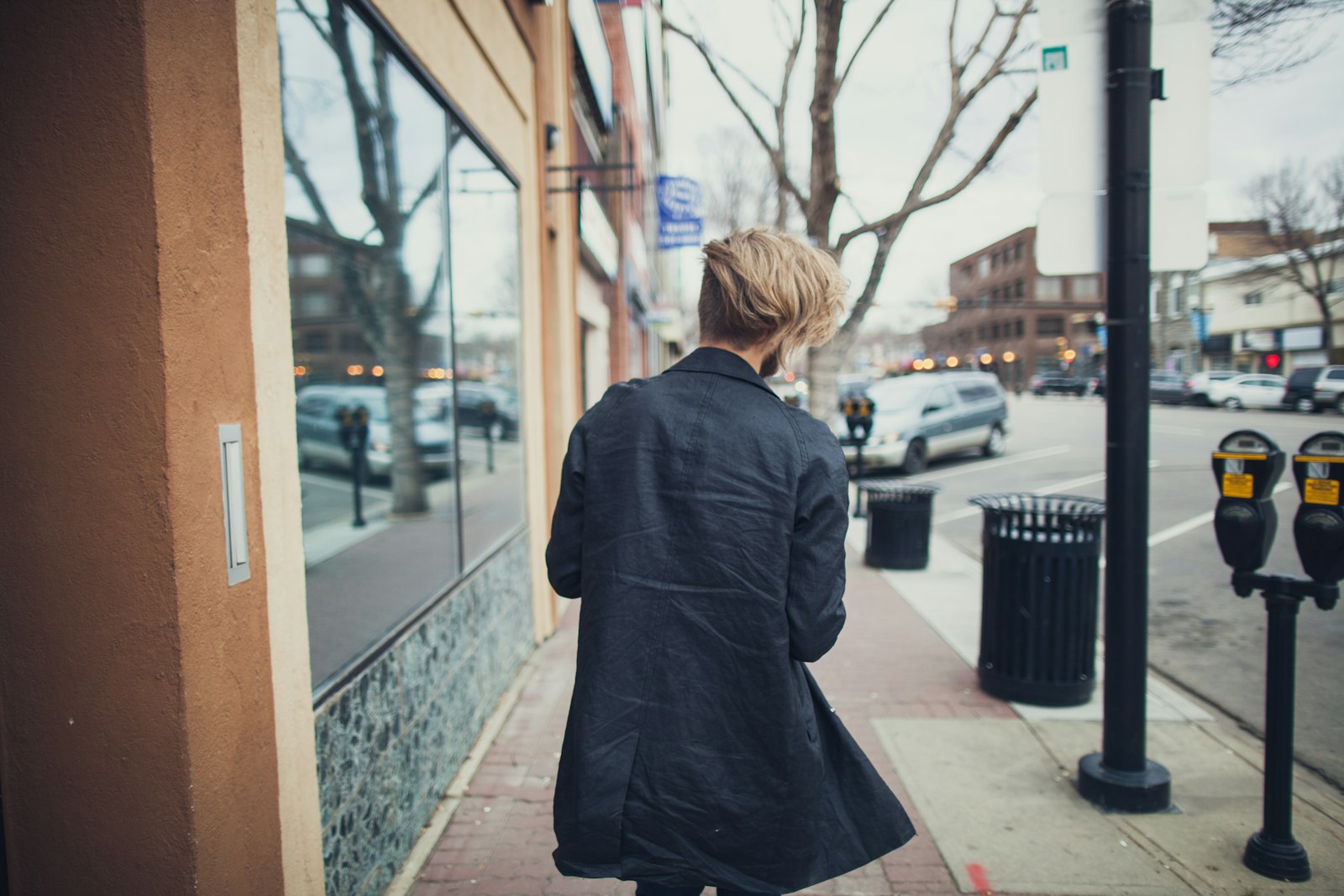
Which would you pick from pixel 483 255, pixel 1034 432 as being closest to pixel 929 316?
pixel 1034 432

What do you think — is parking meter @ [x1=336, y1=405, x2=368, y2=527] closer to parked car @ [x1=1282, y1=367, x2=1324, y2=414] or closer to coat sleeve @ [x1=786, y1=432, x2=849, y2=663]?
coat sleeve @ [x1=786, y1=432, x2=849, y2=663]

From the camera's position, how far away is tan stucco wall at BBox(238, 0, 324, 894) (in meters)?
1.89

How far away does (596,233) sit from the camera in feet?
28.4

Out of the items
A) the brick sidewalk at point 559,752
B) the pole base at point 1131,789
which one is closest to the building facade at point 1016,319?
the brick sidewalk at point 559,752

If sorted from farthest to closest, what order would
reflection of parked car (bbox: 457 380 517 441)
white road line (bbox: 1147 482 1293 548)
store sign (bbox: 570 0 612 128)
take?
white road line (bbox: 1147 482 1293 548)
store sign (bbox: 570 0 612 128)
reflection of parked car (bbox: 457 380 517 441)

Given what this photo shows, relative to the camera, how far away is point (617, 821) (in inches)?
63.9

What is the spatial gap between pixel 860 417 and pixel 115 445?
9806mm

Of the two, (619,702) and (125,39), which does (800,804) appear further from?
(125,39)

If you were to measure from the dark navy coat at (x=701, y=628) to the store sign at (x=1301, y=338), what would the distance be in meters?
28.3

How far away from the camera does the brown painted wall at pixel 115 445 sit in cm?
156

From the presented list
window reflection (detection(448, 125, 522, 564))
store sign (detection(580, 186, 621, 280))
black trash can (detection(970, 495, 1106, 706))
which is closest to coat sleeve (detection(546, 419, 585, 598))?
window reflection (detection(448, 125, 522, 564))

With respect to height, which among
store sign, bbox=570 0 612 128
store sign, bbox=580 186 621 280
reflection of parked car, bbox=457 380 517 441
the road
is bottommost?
the road

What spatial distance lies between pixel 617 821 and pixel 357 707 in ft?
4.57

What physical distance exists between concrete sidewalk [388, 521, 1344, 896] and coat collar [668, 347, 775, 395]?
2.06 metres
